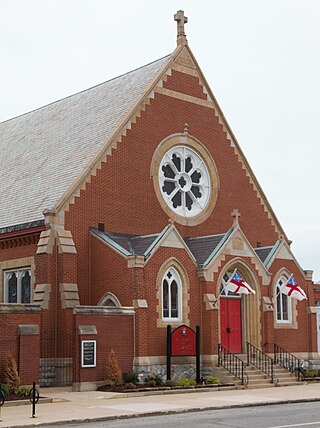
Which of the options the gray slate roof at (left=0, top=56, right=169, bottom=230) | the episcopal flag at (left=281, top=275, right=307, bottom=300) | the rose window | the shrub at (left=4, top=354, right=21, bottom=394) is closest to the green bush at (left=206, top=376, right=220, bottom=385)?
the episcopal flag at (left=281, top=275, right=307, bottom=300)

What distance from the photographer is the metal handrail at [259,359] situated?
108 ft

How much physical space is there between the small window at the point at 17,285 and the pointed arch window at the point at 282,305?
11327 mm

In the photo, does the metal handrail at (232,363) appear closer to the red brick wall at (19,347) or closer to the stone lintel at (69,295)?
the stone lintel at (69,295)

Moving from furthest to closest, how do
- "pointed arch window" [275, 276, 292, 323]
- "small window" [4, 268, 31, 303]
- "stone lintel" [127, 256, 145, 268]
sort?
"pointed arch window" [275, 276, 292, 323] < "small window" [4, 268, 31, 303] < "stone lintel" [127, 256, 145, 268]

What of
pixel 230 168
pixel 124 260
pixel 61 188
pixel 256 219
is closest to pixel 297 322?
pixel 256 219

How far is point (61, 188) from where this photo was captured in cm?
3219

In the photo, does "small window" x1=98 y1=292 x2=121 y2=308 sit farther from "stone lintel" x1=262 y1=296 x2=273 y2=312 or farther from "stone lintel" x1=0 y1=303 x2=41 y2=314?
"stone lintel" x1=262 y1=296 x2=273 y2=312

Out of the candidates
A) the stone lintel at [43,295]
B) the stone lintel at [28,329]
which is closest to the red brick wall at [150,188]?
the stone lintel at [43,295]

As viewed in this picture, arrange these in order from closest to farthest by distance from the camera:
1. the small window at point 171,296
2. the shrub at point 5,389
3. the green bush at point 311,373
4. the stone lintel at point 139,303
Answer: the shrub at point 5,389 → the stone lintel at point 139,303 → the small window at point 171,296 → the green bush at point 311,373

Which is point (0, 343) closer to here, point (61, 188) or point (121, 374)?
point (121, 374)

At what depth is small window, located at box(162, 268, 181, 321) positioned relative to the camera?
102ft

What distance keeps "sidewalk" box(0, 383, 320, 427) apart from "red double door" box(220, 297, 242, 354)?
4.13m

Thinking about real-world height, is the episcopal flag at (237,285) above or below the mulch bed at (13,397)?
above

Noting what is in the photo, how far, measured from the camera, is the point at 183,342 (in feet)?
101
